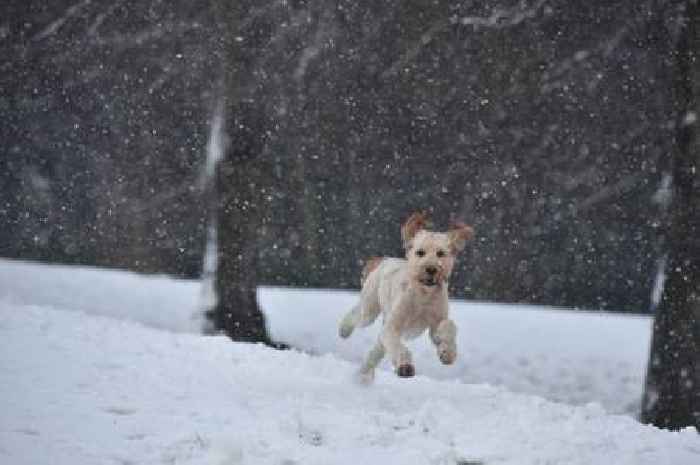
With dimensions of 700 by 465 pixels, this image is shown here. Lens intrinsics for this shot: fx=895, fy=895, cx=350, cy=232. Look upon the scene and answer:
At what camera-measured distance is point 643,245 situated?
496 inches

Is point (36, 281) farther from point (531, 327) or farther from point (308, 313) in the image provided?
point (531, 327)

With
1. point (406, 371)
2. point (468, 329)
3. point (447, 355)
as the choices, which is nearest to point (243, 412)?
point (406, 371)

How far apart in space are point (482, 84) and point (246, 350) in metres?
6.64

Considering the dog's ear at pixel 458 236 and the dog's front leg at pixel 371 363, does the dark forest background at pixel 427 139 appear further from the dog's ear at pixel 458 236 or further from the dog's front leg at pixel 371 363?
the dog's ear at pixel 458 236

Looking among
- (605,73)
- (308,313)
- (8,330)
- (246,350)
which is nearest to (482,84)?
(605,73)

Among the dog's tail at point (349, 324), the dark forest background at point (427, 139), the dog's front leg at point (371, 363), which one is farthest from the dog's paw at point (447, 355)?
the dark forest background at point (427, 139)

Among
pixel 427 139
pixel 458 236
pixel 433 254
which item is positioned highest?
pixel 427 139

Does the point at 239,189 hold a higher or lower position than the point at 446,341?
higher

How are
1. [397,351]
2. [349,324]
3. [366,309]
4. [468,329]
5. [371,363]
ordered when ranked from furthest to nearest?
[468,329]
[349,324]
[366,309]
[371,363]
[397,351]

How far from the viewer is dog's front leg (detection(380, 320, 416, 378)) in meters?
4.98

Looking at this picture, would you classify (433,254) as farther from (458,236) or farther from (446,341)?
(446,341)

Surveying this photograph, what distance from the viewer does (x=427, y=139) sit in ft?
41.2

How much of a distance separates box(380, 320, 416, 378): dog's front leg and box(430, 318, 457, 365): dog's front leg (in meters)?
0.20

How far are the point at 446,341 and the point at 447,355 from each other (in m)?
0.11
